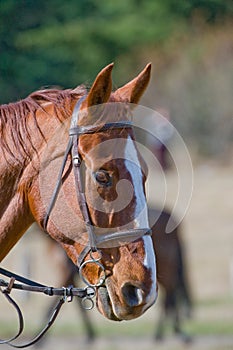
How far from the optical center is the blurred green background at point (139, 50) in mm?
12930

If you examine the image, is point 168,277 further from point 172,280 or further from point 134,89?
point 134,89

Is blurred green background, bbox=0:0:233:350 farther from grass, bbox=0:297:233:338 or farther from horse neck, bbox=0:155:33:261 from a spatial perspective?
horse neck, bbox=0:155:33:261

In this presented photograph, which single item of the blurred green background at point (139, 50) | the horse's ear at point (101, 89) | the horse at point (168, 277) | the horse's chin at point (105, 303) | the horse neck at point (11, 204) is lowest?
the horse at point (168, 277)

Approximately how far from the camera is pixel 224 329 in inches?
443

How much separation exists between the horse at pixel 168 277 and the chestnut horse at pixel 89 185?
740 cm

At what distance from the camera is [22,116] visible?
3.94 meters

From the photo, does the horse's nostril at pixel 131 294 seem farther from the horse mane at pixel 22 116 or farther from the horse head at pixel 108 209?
the horse mane at pixel 22 116

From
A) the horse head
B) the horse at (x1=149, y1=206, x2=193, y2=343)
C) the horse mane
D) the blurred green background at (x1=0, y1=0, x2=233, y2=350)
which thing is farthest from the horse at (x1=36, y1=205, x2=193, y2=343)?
the horse head

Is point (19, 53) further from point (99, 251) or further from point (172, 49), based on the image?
point (172, 49)

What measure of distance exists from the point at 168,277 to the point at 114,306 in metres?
8.37

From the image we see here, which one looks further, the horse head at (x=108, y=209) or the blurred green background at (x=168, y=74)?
the blurred green background at (x=168, y=74)

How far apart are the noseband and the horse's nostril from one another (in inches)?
5.0

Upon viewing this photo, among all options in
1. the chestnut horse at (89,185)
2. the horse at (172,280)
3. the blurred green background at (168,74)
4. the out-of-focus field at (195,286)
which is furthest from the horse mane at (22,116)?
the horse at (172,280)

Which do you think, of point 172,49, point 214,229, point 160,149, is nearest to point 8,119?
point 160,149
